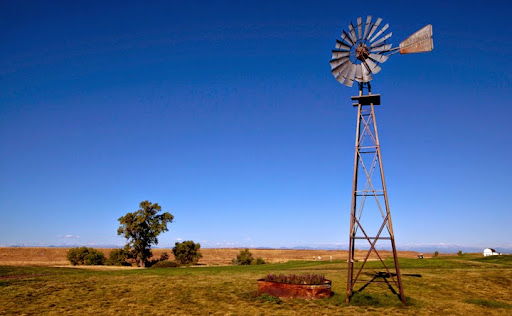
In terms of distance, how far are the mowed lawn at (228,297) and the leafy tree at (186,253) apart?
119ft

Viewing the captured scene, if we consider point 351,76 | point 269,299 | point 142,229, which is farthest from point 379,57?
point 142,229

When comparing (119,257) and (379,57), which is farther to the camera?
(119,257)

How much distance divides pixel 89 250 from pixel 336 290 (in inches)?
2069

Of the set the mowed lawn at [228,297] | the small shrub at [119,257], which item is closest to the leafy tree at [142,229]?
the small shrub at [119,257]

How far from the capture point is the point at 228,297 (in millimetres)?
22344

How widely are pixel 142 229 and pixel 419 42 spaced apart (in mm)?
50981

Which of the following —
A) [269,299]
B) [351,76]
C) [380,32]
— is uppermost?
[380,32]

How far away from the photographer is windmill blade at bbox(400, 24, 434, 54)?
66.8ft

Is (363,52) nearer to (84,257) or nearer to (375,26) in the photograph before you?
(375,26)

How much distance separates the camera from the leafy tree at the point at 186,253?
209ft

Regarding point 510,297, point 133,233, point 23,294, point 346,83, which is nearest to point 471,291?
point 510,297

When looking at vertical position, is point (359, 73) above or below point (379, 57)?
below

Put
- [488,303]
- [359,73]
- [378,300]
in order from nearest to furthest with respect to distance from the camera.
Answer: [488,303], [378,300], [359,73]

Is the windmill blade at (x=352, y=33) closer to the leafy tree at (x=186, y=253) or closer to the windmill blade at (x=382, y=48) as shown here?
the windmill blade at (x=382, y=48)
